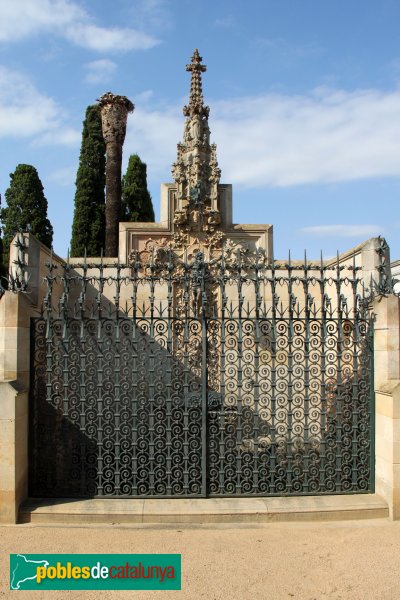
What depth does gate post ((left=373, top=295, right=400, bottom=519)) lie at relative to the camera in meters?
6.01

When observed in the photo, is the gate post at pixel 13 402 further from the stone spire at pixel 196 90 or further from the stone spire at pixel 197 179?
the stone spire at pixel 196 90

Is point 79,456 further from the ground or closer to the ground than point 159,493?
further from the ground

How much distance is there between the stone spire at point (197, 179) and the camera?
1103 cm

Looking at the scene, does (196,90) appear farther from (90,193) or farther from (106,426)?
(90,193)

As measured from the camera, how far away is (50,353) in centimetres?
638

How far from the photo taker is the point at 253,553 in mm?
4969

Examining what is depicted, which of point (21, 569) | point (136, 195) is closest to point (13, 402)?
point (21, 569)

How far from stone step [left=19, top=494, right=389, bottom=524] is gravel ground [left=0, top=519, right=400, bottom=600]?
13cm

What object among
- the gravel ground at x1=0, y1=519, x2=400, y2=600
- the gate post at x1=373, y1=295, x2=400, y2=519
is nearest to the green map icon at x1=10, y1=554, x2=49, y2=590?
the gravel ground at x1=0, y1=519, x2=400, y2=600

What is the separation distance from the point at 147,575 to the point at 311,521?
2.31 m

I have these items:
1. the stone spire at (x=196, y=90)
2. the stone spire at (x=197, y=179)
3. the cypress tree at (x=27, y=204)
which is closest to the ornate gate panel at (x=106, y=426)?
the stone spire at (x=197, y=179)

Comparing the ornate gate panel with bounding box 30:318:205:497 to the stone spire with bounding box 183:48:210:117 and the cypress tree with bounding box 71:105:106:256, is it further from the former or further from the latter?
the cypress tree with bounding box 71:105:106:256

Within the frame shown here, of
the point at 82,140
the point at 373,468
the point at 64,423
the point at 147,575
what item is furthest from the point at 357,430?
the point at 82,140

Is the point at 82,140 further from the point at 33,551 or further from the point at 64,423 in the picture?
the point at 33,551
